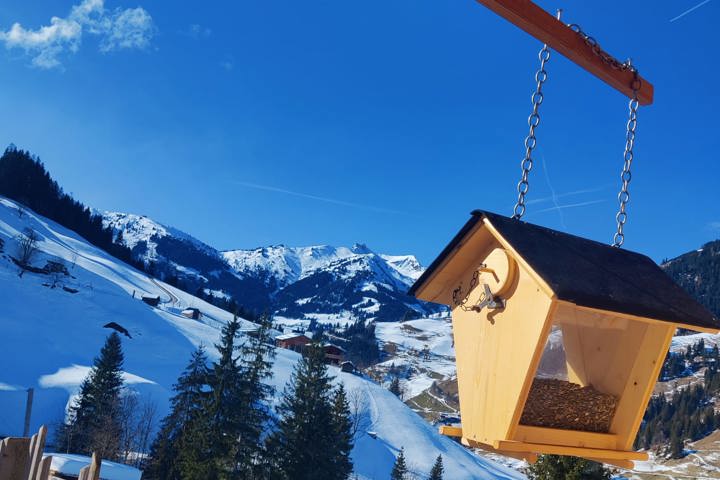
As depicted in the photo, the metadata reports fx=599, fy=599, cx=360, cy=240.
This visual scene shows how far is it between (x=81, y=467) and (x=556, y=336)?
594 inches

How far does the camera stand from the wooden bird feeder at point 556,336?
3152 mm

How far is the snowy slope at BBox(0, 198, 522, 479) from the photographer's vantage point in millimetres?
46234

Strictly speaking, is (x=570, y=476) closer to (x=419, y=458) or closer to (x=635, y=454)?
(x=635, y=454)

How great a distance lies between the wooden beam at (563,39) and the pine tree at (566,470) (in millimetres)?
11685

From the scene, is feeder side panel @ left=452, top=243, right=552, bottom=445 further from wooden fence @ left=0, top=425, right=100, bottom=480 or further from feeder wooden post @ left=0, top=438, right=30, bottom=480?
feeder wooden post @ left=0, top=438, right=30, bottom=480

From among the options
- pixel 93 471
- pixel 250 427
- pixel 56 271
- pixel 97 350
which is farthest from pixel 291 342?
pixel 93 471

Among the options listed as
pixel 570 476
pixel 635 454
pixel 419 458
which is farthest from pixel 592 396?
pixel 419 458

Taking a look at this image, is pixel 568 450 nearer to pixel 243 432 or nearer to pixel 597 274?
pixel 597 274

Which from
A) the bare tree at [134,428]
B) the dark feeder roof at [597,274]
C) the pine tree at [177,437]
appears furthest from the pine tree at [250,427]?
the dark feeder roof at [597,274]

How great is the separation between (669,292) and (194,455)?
80.6 feet

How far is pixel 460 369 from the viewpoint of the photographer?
382cm

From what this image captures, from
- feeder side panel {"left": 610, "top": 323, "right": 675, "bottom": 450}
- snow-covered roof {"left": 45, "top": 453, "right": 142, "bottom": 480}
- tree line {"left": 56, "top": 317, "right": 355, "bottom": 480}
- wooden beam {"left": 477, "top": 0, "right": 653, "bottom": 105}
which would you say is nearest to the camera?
feeder side panel {"left": 610, "top": 323, "right": 675, "bottom": 450}

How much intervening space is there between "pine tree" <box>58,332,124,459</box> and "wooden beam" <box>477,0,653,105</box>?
32.2 metres

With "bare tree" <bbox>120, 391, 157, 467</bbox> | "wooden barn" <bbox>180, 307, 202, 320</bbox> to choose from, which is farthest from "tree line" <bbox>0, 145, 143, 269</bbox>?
"bare tree" <bbox>120, 391, 157, 467</bbox>
